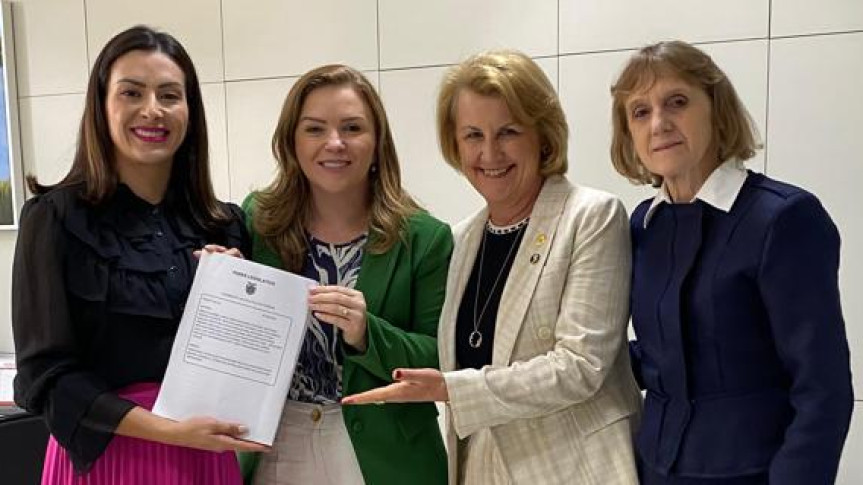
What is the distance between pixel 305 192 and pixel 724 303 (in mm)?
907

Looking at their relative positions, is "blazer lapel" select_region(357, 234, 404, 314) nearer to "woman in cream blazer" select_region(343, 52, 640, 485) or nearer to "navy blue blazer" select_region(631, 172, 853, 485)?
"woman in cream blazer" select_region(343, 52, 640, 485)

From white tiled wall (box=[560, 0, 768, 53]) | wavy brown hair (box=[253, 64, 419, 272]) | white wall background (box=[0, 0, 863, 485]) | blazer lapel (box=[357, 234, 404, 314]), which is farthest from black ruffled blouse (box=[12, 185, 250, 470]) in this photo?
white tiled wall (box=[560, 0, 768, 53])

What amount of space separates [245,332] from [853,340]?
5.67ft

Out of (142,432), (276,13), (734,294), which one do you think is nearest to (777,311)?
(734,294)

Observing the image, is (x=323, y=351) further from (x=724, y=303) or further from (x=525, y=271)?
(x=724, y=303)

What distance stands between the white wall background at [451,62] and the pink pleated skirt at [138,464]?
1391mm

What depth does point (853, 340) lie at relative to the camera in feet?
7.16

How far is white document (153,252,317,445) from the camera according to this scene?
55.2 inches

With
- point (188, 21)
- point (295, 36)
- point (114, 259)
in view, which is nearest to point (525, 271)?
point (114, 259)

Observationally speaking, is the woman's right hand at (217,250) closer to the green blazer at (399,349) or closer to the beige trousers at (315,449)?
the green blazer at (399,349)

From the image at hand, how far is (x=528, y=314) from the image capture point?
144cm

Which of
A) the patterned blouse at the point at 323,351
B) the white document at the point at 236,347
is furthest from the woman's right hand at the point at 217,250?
the patterned blouse at the point at 323,351

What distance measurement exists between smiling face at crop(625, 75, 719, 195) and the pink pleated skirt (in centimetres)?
102

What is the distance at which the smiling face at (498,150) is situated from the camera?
1.50 meters
